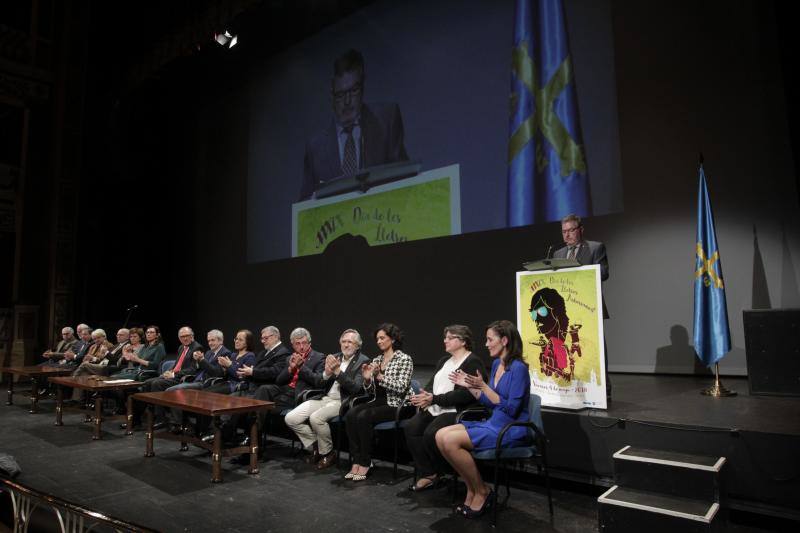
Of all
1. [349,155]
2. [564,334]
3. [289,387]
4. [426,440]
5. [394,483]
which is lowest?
[394,483]

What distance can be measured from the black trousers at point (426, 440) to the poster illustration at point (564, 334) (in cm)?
66

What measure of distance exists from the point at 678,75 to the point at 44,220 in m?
10.6

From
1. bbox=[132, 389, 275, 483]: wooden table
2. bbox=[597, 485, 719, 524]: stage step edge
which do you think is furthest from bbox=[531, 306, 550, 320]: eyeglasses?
bbox=[132, 389, 275, 483]: wooden table

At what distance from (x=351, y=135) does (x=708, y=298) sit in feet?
16.1

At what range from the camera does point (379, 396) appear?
4137mm

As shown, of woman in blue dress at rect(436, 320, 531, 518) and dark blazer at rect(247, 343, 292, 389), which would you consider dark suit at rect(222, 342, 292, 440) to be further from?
woman in blue dress at rect(436, 320, 531, 518)

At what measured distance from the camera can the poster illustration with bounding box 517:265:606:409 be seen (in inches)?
133

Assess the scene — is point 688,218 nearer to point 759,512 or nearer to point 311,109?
point 759,512

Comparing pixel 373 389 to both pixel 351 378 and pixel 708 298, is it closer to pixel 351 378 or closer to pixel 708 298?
pixel 351 378

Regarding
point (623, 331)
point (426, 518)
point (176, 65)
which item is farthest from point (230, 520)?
point (176, 65)

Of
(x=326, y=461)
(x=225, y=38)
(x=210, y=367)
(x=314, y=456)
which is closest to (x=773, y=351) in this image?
(x=326, y=461)

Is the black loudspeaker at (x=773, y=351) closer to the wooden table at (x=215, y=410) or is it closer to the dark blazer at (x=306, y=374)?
the dark blazer at (x=306, y=374)

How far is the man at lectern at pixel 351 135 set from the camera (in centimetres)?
700

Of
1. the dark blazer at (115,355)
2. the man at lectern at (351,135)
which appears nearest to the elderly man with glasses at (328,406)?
the man at lectern at (351,135)
